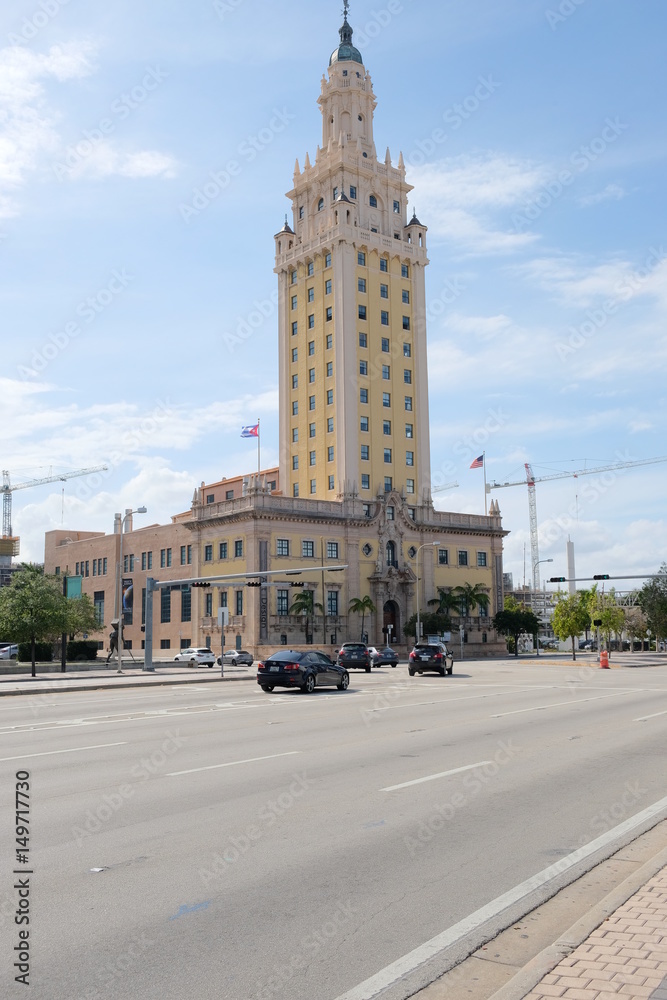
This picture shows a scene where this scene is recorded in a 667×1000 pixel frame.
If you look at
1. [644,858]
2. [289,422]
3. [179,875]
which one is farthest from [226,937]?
[289,422]

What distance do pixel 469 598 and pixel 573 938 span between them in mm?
83477

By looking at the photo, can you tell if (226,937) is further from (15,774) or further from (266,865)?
(15,774)

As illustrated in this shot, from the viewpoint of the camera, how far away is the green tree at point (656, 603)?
81225mm

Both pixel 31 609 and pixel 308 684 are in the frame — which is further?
pixel 31 609

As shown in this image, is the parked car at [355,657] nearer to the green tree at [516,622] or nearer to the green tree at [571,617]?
the green tree at [571,617]

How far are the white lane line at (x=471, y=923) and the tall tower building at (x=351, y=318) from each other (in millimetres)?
73311

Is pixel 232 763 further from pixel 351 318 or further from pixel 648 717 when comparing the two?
pixel 351 318

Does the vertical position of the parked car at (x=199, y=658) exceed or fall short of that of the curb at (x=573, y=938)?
it falls short

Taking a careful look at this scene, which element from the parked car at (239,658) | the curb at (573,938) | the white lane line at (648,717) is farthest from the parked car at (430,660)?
the curb at (573,938)

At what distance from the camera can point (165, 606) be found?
280ft

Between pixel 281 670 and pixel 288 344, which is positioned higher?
pixel 288 344

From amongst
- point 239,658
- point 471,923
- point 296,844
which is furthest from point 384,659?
point 471,923

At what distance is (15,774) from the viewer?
12508 millimetres

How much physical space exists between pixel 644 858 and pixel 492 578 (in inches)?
3425
